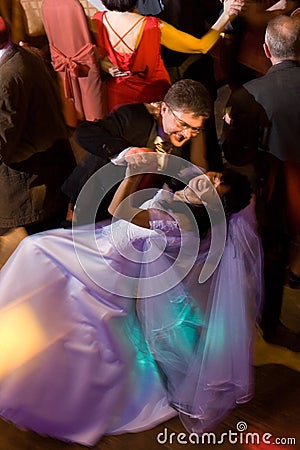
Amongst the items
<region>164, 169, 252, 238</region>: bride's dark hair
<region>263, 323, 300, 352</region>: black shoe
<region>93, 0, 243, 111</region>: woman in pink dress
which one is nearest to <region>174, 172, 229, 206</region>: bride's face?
<region>164, 169, 252, 238</region>: bride's dark hair

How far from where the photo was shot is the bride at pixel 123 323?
1.19 metres

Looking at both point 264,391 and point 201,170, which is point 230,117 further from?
point 264,391

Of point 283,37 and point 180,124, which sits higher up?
point 283,37

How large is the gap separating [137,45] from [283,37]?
24cm

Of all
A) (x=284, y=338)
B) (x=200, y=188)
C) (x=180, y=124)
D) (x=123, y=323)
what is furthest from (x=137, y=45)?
(x=284, y=338)

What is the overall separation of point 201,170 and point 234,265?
194 mm

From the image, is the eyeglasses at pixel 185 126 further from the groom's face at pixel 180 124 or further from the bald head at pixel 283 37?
the bald head at pixel 283 37

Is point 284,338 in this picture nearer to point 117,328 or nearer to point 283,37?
point 117,328

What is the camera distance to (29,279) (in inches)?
47.9

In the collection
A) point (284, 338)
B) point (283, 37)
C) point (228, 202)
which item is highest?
point (283, 37)

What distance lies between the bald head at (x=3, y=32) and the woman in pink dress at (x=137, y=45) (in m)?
0.15

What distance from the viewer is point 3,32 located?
1.10 meters

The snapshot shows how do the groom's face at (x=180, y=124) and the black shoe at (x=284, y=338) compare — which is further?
the black shoe at (x=284, y=338)

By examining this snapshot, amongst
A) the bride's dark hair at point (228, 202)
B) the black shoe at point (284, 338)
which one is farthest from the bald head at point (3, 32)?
the black shoe at point (284, 338)
